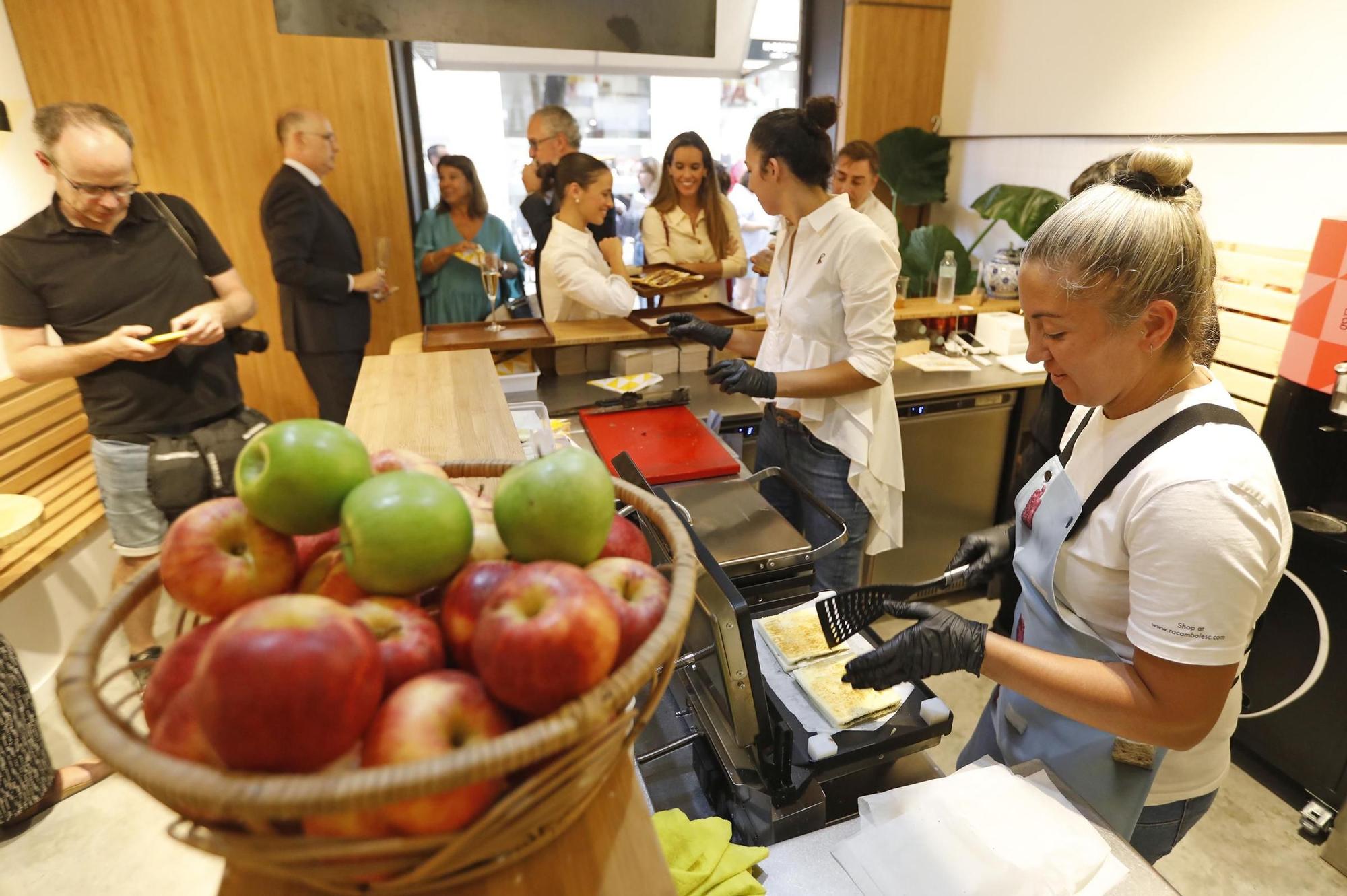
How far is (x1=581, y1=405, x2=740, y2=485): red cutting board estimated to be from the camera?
2.07m

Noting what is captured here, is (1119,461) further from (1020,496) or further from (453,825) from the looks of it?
(453,825)

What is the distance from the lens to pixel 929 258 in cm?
407

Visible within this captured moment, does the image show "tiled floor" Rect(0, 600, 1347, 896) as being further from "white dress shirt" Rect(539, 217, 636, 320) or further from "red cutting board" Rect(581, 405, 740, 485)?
"white dress shirt" Rect(539, 217, 636, 320)

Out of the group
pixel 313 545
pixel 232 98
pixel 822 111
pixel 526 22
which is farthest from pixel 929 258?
pixel 313 545

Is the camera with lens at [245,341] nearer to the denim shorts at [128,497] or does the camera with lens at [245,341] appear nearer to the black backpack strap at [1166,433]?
the denim shorts at [128,497]

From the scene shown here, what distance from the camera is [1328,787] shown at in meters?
2.16

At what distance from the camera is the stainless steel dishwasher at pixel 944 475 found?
312 cm

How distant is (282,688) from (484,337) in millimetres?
2561

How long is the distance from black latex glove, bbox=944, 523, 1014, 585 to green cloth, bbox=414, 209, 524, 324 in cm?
326

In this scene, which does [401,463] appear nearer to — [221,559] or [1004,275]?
[221,559]

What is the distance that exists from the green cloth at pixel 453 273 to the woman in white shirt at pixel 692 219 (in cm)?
101

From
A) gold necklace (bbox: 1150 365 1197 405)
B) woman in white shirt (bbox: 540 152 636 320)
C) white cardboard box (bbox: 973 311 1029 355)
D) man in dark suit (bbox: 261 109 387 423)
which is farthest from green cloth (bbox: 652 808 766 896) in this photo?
white cardboard box (bbox: 973 311 1029 355)

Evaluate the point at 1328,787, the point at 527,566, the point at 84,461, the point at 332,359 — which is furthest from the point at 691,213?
the point at 527,566

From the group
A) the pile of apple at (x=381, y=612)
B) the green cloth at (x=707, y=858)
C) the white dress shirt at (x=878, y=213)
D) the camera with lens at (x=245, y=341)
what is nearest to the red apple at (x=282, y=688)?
the pile of apple at (x=381, y=612)
